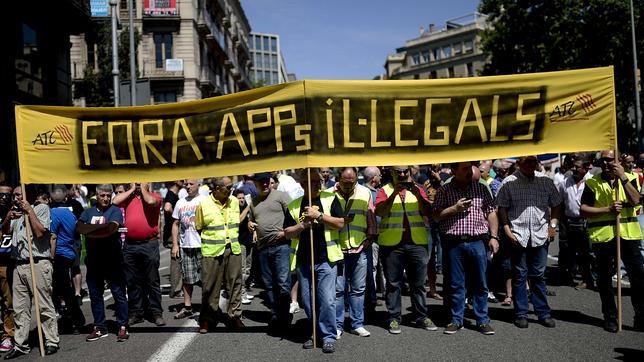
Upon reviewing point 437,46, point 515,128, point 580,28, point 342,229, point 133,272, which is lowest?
point 133,272

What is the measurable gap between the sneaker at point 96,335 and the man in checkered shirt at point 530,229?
4882mm

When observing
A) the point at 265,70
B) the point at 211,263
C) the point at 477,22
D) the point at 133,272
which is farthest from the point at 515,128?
the point at 265,70

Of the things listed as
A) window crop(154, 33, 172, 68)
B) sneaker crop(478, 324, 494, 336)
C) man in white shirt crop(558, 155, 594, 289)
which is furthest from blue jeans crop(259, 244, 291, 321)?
window crop(154, 33, 172, 68)

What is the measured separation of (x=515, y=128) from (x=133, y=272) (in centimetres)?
504

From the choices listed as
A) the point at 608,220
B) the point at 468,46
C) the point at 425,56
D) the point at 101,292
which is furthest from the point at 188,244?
the point at 425,56

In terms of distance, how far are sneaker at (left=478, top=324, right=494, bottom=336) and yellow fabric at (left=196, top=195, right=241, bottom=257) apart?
3011 millimetres

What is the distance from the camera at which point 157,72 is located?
39969mm

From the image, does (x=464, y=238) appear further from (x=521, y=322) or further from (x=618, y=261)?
(x=618, y=261)

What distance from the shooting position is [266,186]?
745 cm

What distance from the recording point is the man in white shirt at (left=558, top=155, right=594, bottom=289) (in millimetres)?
9203

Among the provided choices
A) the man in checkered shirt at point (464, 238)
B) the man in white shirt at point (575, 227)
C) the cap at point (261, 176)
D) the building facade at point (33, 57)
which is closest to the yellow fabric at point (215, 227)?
the cap at point (261, 176)

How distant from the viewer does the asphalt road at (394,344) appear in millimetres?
5719

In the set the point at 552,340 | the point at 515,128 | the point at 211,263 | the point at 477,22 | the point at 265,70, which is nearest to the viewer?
the point at 552,340

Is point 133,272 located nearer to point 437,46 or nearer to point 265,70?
point 437,46
